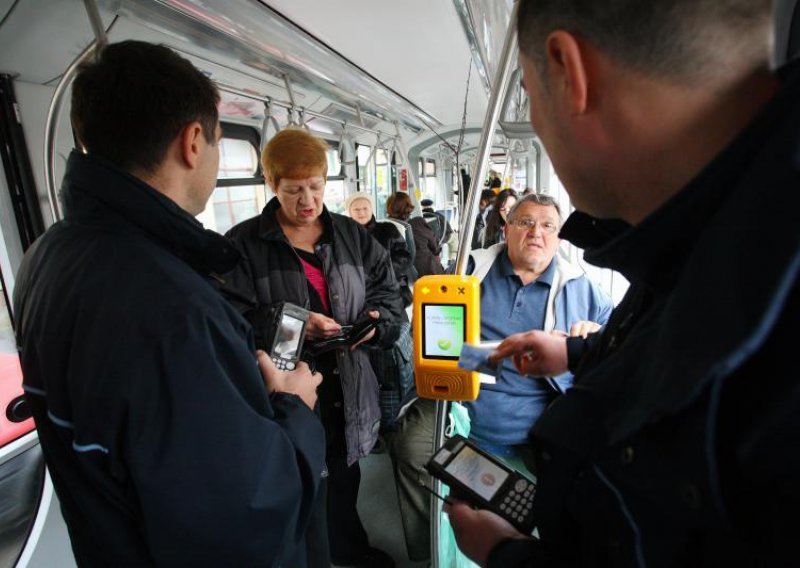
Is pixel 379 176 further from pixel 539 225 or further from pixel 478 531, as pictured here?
pixel 478 531

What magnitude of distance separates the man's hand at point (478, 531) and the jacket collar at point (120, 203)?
81 centimetres

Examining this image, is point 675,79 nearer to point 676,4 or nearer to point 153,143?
point 676,4

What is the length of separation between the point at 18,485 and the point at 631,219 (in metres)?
2.27

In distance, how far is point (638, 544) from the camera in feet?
1.65

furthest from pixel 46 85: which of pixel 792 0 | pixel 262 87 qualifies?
pixel 792 0

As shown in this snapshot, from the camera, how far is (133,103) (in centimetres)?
80

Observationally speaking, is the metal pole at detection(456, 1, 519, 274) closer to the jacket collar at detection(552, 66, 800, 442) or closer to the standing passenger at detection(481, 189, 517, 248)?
the jacket collar at detection(552, 66, 800, 442)

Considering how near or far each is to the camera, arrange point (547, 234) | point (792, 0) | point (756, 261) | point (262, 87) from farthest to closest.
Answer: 1. point (262, 87)
2. point (547, 234)
3. point (792, 0)
4. point (756, 261)

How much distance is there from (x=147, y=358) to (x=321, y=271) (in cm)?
106

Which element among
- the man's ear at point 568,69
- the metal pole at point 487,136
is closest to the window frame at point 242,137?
the metal pole at point 487,136

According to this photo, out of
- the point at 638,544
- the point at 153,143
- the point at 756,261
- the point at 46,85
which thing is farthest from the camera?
the point at 46,85

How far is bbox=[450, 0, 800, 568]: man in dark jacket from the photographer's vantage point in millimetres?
382

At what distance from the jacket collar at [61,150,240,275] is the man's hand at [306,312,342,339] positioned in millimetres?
750

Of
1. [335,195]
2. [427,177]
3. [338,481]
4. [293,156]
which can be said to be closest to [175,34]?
[293,156]
